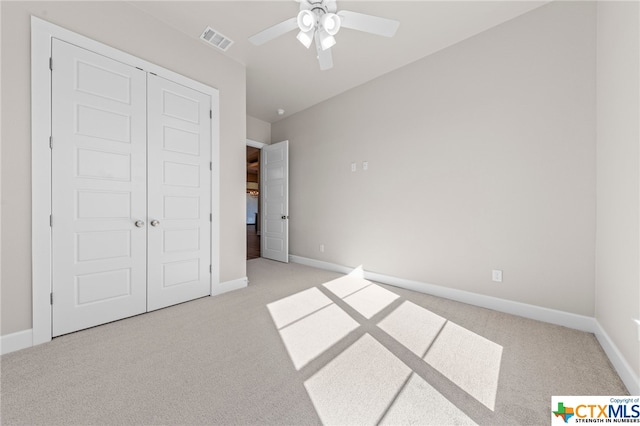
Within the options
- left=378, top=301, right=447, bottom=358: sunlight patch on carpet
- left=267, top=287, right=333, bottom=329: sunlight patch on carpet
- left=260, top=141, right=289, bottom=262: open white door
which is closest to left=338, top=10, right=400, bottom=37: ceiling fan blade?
left=378, top=301, right=447, bottom=358: sunlight patch on carpet

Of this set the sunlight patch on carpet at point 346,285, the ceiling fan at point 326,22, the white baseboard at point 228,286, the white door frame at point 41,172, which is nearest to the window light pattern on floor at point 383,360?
the sunlight patch on carpet at point 346,285

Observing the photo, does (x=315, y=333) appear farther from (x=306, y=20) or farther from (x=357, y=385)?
(x=306, y=20)

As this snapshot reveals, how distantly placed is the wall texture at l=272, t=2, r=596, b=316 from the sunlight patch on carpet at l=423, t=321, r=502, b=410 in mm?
893

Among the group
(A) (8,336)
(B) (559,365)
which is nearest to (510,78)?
(B) (559,365)

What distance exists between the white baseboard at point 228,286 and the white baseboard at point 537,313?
178cm

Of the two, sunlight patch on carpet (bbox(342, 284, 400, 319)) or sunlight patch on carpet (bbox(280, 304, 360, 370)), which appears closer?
sunlight patch on carpet (bbox(280, 304, 360, 370))

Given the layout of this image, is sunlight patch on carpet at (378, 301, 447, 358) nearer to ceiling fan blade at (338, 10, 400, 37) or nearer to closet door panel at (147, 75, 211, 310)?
closet door panel at (147, 75, 211, 310)

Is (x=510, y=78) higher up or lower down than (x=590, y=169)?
higher up

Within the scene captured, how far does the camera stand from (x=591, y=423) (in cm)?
122

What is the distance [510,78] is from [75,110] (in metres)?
4.01

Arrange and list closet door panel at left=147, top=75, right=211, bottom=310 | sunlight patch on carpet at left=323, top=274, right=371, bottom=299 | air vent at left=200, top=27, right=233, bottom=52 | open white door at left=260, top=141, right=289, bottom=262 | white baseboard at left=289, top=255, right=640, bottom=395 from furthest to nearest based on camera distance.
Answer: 1. open white door at left=260, top=141, right=289, bottom=262
2. sunlight patch on carpet at left=323, top=274, right=371, bottom=299
3. air vent at left=200, top=27, right=233, bottom=52
4. closet door panel at left=147, top=75, right=211, bottom=310
5. white baseboard at left=289, top=255, right=640, bottom=395

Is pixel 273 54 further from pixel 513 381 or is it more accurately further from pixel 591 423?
pixel 591 423

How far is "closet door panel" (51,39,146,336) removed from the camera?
78.3 inches

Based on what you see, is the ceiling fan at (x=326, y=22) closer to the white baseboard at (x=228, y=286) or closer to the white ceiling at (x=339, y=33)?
the white ceiling at (x=339, y=33)
